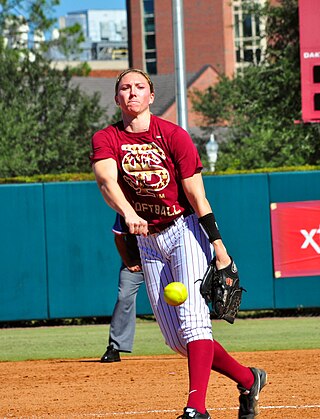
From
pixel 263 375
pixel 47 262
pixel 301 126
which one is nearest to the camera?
pixel 263 375

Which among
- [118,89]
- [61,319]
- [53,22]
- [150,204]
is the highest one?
[53,22]

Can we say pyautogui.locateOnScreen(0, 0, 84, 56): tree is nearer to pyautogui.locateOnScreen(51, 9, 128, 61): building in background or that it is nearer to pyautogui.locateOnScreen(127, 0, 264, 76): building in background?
pyautogui.locateOnScreen(127, 0, 264, 76): building in background

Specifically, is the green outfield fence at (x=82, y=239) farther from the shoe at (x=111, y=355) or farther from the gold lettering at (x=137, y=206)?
the gold lettering at (x=137, y=206)

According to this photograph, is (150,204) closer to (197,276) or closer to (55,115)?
(197,276)

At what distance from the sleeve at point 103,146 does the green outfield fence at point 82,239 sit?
294 inches

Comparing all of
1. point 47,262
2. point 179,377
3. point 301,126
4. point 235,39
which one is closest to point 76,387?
point 179,377

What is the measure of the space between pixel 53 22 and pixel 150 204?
1613 inches

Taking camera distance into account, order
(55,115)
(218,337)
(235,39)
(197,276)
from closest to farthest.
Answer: (197,276)
(218,337)
(55,115)
(235,39)

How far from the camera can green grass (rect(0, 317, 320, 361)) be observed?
1017cm

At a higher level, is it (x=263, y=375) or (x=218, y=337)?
(x=263, y=375)

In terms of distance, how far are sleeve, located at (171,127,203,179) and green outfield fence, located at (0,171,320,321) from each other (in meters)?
7.57

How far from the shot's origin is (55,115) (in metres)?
35.9

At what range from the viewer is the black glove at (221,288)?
5336 mm

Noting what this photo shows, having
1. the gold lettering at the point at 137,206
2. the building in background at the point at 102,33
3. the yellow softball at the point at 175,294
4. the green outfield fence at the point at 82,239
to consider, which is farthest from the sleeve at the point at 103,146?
the building in background at the point at 102,33
